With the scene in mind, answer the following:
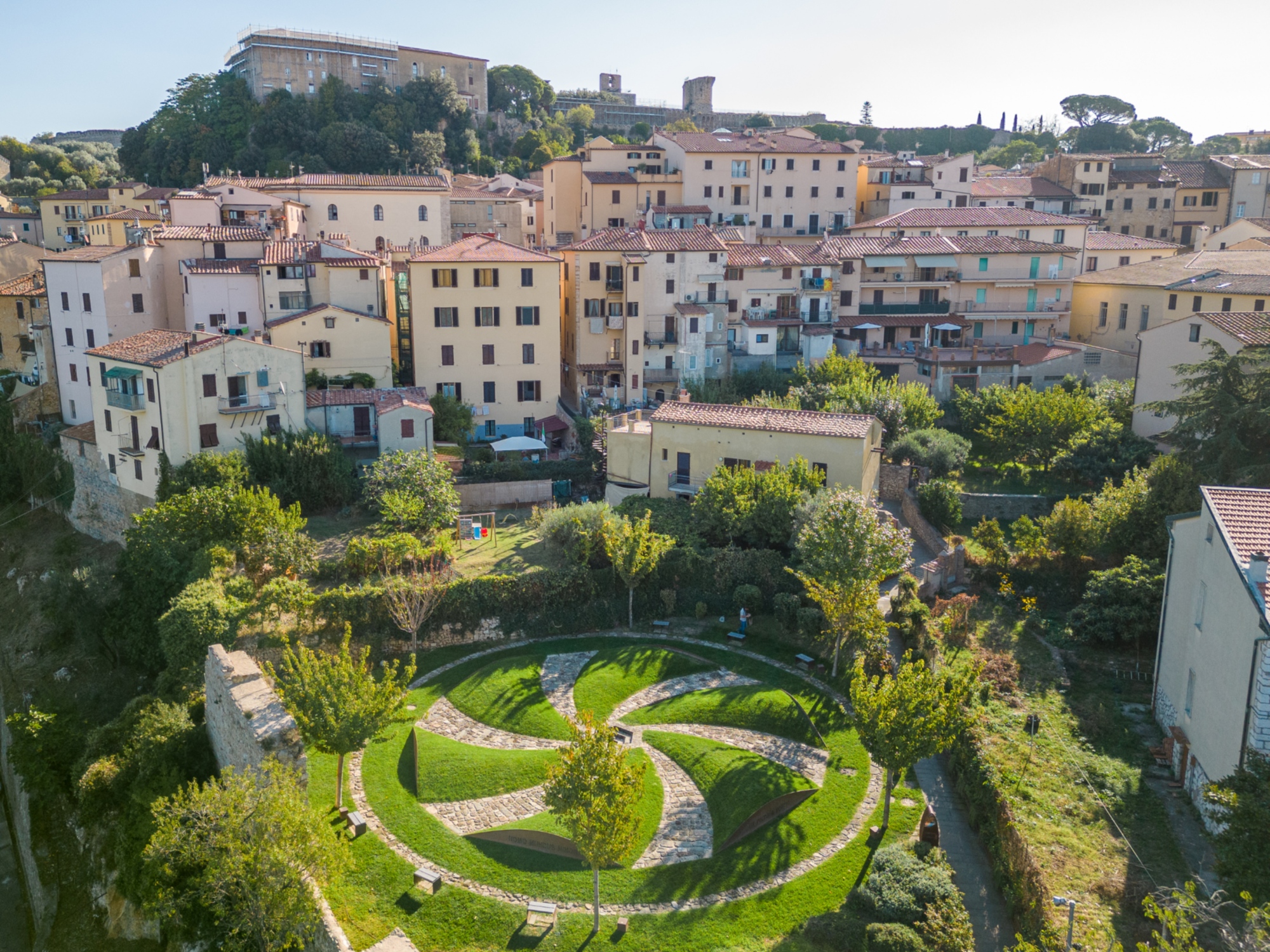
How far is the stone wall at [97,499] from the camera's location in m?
46.0

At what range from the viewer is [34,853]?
102 feet

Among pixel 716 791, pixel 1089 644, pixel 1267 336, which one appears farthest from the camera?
pixel 1267 336

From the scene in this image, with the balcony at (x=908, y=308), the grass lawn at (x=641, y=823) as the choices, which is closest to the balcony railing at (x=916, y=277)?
the balcony at (x=908, y=308)

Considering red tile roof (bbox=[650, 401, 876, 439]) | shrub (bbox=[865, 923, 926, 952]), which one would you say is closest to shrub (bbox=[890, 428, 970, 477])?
red tile roof (bbox=[650, 401, 876, 439])

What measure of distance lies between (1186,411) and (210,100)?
9199 cm

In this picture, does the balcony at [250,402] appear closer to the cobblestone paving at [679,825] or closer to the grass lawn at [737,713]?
the grass lawn at [737,713]

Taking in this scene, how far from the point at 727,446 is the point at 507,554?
10.6m

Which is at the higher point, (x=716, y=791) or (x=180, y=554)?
(x=180, y=554)

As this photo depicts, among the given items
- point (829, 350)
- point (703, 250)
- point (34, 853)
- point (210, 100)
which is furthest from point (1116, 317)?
point (210, 100)

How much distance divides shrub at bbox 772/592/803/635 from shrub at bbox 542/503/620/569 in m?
6.64

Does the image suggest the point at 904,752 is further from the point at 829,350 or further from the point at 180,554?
the point at 829,350

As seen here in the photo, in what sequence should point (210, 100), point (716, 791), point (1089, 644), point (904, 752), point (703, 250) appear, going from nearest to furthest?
point (904, 752) < point (716, 791) < point (1089, 644) < point (703, 250) < point (210, 100)

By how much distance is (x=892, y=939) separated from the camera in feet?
66.1

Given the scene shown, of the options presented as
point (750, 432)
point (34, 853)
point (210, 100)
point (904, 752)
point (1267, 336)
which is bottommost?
point (34, 853)
